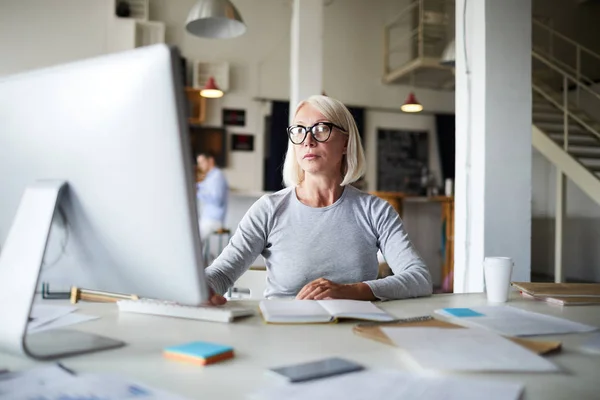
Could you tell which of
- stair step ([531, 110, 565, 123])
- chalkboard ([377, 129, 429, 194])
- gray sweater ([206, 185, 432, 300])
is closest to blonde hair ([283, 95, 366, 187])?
gray sweater ([206, 185, 432, 300])

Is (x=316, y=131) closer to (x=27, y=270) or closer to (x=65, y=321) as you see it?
(x=65, y=321)

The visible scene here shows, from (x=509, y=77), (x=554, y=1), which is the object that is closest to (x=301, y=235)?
(x=509, y=77)

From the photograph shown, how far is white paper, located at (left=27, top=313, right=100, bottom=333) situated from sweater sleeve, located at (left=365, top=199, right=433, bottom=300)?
676 millimetres

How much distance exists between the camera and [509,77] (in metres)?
2.61

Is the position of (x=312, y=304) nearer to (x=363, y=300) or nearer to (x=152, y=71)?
(x=363, y=300)

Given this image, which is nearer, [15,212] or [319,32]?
[15,212]

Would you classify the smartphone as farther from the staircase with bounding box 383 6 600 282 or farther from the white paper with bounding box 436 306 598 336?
the staircase with bounding box 383 6 600 282

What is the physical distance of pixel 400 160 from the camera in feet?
26.5

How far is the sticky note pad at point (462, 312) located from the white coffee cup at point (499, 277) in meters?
0.22

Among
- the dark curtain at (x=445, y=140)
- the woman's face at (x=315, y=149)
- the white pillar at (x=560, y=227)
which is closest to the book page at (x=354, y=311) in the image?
the woman's face at (x=315, y=149)

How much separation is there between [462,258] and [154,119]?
89.7 inches

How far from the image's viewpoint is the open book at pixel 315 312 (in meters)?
1.08

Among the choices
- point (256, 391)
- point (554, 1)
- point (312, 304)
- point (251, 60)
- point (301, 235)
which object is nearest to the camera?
point (256, 391)

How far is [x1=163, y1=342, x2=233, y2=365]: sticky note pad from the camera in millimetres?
786
